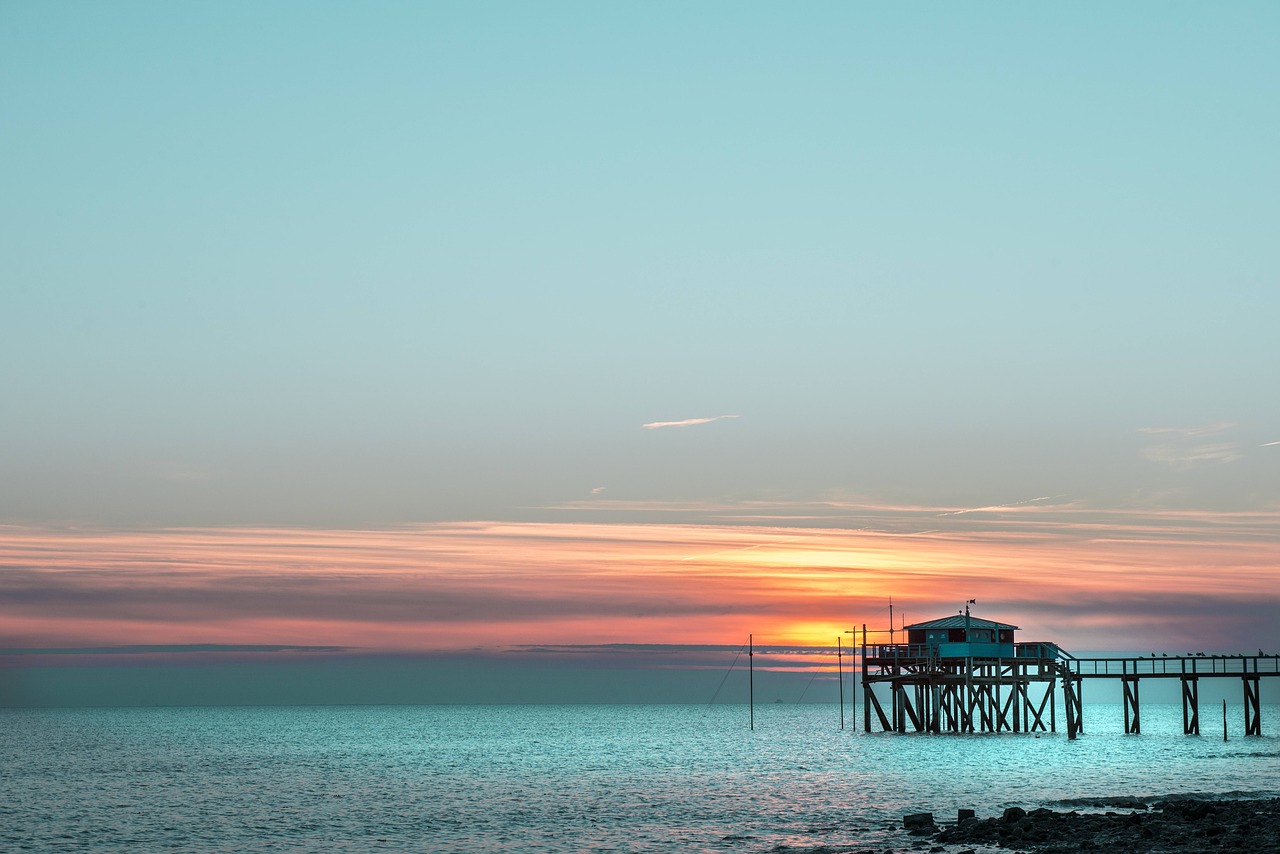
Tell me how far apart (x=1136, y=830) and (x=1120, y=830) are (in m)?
0.56

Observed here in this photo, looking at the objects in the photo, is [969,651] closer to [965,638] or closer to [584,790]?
[965,638]

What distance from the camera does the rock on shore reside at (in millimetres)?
37625

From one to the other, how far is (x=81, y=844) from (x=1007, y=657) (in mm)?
66673

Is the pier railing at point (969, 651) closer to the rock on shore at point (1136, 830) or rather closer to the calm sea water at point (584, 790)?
the calm sea water at point (584, 790)

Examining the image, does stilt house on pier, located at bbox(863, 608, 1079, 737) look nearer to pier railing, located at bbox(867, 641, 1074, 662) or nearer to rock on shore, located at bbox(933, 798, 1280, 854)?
pier railing, located at bbox(867, 641, 1074, 662)

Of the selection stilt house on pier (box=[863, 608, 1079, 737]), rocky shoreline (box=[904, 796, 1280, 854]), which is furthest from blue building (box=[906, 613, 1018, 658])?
rocky shoreline (box=[904, 796, 1280, 854])

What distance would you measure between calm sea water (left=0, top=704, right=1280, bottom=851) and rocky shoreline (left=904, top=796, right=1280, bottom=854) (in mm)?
2446

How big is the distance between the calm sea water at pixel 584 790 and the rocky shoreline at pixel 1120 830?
2446 millimetres

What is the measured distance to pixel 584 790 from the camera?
69500 mm

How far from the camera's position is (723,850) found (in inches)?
1737

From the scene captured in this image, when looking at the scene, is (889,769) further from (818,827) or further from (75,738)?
(75,738)

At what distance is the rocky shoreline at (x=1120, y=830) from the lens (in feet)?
124

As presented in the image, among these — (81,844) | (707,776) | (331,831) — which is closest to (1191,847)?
(331,831)

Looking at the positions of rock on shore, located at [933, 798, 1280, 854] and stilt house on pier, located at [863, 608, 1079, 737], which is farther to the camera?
stilt house on pier, located at [863, 608, 1079, 737]
